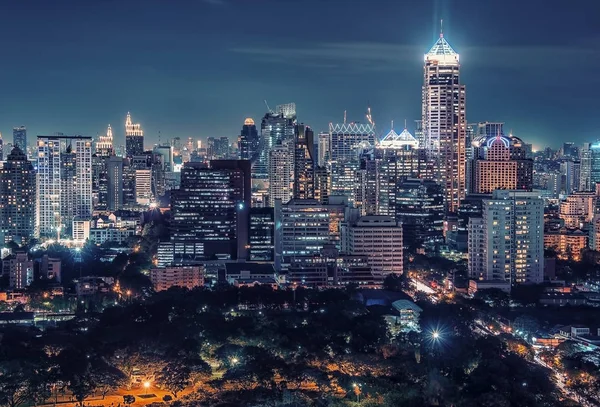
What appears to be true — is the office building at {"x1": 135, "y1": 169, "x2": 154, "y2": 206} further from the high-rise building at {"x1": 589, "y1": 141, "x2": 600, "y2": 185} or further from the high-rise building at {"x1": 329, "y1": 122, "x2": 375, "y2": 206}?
the high-rise building at {"x1": 589, "y1": 141, "x2": 600, "y2": 185}

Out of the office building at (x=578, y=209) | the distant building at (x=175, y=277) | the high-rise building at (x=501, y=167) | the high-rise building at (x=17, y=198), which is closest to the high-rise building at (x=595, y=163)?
the high-rise building at (x=501, y=167)

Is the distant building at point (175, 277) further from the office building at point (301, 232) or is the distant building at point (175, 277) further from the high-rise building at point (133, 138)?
the high-rise building at point (133, 138)

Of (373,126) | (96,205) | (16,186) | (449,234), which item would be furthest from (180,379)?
(373,126)

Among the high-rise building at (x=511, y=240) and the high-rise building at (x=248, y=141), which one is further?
the high-rise building at (x=248, y=141)

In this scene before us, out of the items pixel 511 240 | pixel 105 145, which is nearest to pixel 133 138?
pixel 105 145

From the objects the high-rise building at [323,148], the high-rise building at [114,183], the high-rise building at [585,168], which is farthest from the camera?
the high-rise building at [323,148]

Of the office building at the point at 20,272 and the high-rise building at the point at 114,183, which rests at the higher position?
the high-rise building at the point at 114,183

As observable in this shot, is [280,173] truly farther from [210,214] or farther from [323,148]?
[210,214]

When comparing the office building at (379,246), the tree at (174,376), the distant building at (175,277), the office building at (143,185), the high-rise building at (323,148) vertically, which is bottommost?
the tree at (174,376)

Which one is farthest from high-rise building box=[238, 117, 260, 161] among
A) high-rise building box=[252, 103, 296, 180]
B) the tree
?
the tree
